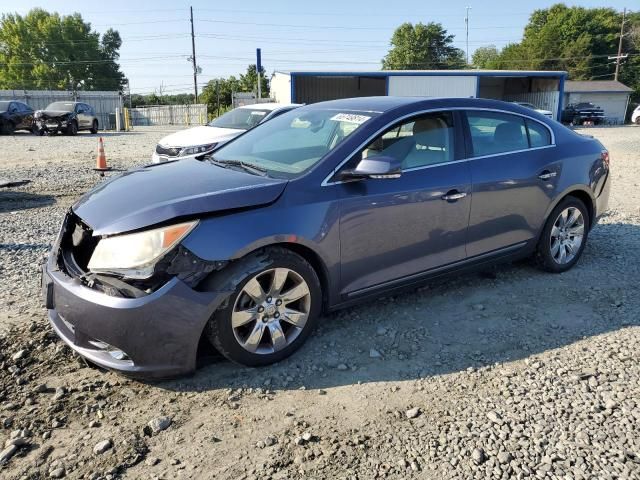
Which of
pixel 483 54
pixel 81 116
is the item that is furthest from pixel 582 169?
pixel 483 54

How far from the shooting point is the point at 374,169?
136 inches

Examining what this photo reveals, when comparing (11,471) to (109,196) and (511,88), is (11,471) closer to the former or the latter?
(109,196)

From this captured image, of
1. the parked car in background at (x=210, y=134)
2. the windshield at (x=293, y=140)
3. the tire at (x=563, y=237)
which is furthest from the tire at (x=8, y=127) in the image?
the tire at (x=563, y=237)

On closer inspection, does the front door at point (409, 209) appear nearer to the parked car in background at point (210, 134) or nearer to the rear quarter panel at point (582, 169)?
the rear quarter panel at point (582, 169)

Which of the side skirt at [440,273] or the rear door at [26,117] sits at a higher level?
the rear door at [26,117]

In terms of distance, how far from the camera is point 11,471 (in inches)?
96.7

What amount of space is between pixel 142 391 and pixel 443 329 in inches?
84.0

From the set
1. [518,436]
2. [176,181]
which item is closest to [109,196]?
[176,181]

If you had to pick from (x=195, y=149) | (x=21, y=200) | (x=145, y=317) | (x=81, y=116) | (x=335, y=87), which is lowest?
(x=21, y=200)

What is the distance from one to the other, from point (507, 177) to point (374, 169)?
5.03 ft

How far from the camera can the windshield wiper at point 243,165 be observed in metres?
3.69

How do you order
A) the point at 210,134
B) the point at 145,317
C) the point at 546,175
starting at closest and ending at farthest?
the point at 145,317 → the point at 546,175 → the point at 210,134

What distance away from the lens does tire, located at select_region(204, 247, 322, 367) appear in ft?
10.2

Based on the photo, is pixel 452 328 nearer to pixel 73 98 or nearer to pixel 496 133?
pixel 496 133
